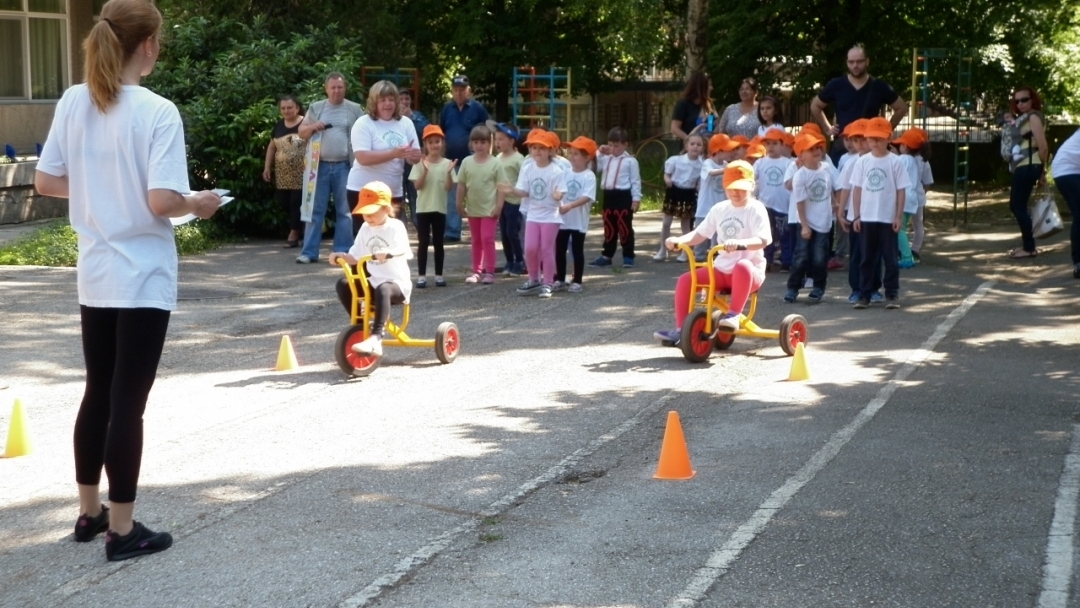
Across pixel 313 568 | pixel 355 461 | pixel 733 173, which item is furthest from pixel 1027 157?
pixel 313 568

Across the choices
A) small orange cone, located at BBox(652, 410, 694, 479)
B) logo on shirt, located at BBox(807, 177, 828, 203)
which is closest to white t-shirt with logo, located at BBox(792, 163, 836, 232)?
logo on shirt, located at BBox(807, 177, 828, 203)

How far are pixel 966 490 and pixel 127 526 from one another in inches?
150

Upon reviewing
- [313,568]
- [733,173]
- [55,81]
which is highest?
[55,81]

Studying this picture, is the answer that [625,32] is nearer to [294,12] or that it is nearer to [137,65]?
[294,12]

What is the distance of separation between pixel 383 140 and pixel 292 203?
3.96 metres

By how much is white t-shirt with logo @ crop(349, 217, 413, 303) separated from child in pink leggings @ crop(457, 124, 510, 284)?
366 cm

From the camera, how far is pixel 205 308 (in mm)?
12219

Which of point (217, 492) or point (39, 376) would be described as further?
point (39, 376)

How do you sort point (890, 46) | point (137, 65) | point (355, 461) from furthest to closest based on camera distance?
point (890, 46) → point (355, 461) → point (137, 65)

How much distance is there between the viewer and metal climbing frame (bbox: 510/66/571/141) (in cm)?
2412

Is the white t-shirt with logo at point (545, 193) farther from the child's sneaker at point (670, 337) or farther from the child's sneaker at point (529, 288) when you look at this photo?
the child's sneaker at point (670, 337)

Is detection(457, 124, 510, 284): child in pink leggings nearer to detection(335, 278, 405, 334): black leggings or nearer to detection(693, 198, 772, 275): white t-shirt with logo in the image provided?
detection(693, 198, 772, 275): white t-shirt with logo

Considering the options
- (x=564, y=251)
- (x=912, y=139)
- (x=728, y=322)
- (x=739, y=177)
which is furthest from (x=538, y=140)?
(x=912, y=139)

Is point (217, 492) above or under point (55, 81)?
under
